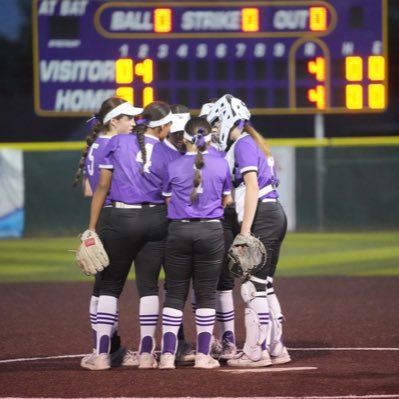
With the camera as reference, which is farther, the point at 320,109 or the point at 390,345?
the point at 320,109

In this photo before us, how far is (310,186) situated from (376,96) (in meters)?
1.75

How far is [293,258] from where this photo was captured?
49.8 feet

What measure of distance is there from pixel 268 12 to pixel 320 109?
1479mm

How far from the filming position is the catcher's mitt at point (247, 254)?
23.1 ft

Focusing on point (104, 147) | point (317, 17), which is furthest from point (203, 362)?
point (317, 17)

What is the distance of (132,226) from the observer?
710 cm

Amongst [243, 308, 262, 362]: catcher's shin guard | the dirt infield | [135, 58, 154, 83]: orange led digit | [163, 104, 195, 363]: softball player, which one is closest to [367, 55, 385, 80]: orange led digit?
[135, 58, 154, 83]: orange led digit

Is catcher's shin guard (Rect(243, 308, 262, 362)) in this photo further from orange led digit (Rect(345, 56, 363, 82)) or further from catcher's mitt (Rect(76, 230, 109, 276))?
orange led digit (Rect(345, 56, 363, 82))

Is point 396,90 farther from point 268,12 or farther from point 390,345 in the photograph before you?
point 390,345

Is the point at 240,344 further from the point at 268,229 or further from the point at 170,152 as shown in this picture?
the point at 170,152

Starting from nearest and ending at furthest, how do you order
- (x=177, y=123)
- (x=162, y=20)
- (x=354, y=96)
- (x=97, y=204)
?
1. (x=97, y=204)
2. (x=177, y=123)
3. (x=162, y=20)
4. (x=354, y=96)

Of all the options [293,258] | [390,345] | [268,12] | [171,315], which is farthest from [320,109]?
[171,315]

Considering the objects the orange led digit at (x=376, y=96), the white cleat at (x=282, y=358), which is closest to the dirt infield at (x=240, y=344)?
the white cleat at (x=282, y=358)

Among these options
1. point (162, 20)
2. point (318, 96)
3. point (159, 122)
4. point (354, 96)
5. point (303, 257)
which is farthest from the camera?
point (318, 96)
